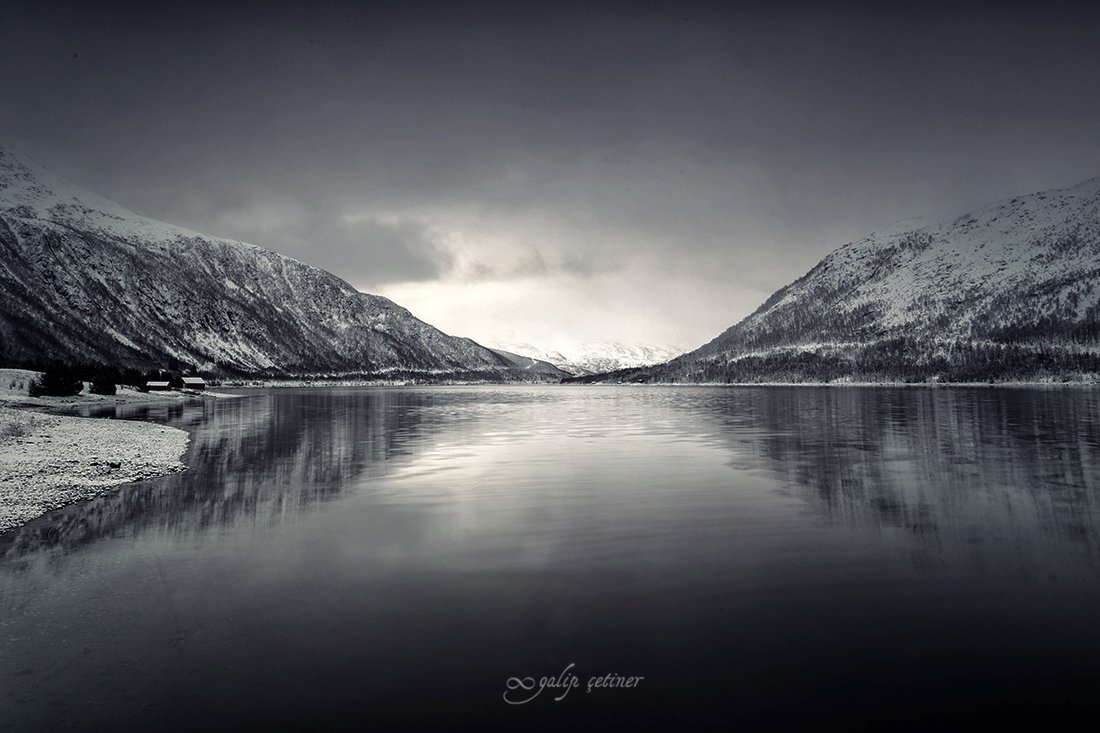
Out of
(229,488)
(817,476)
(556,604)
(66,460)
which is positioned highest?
(66,460)

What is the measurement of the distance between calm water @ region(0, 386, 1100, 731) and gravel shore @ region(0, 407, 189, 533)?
5.41 ft

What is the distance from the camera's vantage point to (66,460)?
103 feet

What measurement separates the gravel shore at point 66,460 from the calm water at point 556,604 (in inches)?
65.0

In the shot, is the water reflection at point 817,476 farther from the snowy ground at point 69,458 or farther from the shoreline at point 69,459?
the snowy ground at point 69,458

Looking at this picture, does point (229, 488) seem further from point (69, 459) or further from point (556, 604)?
point (556, 604)

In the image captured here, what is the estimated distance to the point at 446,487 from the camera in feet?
101

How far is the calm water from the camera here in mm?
9828

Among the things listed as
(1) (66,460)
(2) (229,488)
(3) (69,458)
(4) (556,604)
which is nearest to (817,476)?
(4) (556,604)

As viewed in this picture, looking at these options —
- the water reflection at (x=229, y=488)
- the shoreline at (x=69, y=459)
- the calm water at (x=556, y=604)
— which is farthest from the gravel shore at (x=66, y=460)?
the calm water at (x=556, y=604)

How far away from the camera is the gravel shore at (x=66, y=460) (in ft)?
79.1

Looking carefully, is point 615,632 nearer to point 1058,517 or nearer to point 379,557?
point 379,557

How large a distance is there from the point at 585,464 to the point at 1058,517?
2296cm

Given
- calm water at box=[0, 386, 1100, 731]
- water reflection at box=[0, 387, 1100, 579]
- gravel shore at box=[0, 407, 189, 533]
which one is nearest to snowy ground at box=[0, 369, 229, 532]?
gravel shore at box=[0, 407, 189, 533]

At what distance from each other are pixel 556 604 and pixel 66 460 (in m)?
30.0
